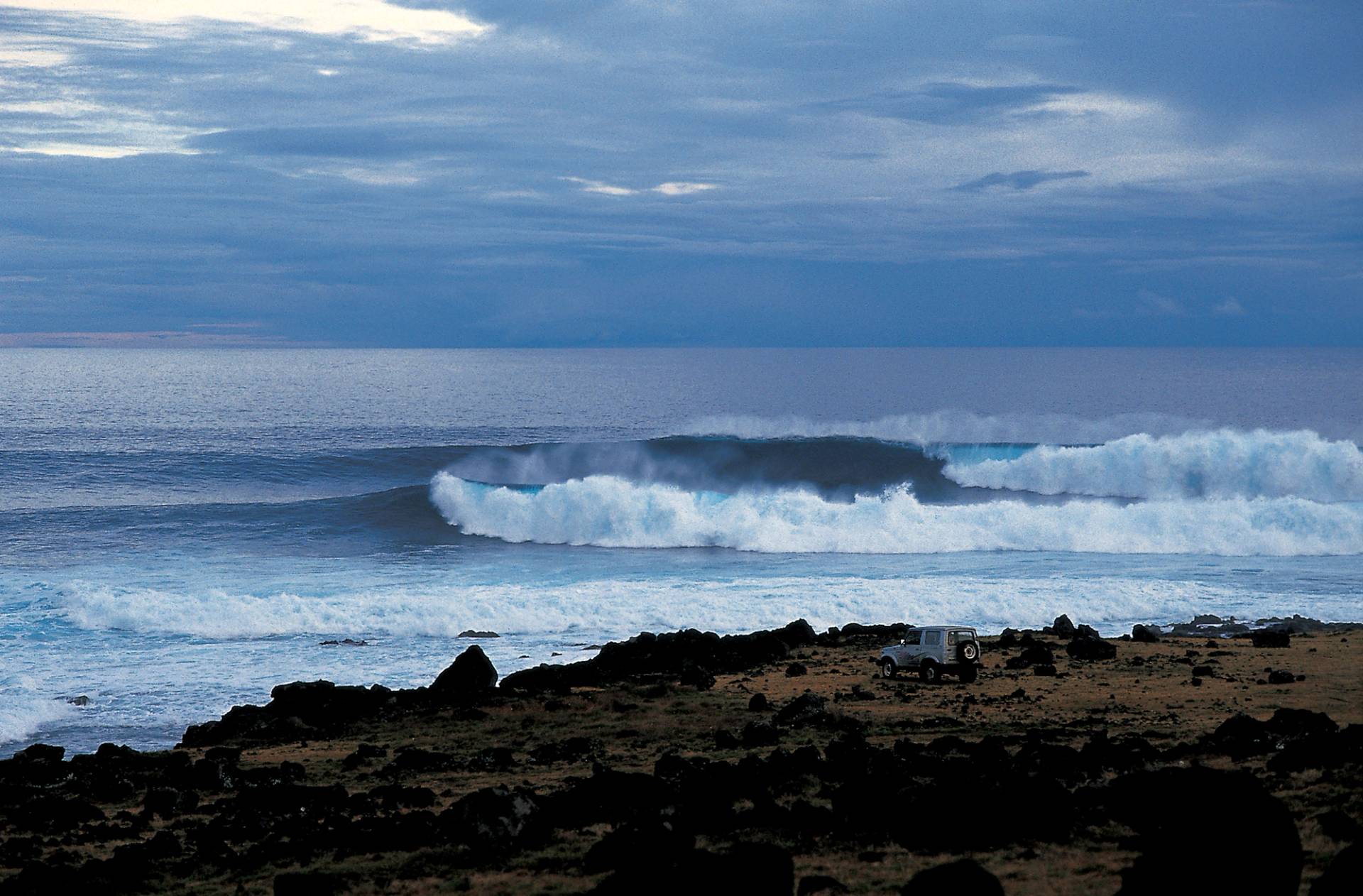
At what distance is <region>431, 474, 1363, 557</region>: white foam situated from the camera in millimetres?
39000

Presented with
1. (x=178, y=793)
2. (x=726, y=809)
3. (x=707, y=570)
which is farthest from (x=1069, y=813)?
(x=707, y=570)

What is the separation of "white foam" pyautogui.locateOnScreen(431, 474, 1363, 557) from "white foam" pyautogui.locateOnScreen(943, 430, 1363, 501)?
5.07m

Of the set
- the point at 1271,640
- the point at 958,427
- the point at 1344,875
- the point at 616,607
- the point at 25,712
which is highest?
the point at 958,427

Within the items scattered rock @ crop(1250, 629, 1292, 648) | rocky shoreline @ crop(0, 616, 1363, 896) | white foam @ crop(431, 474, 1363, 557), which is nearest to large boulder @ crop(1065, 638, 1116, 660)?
rocky shoreline @ crop(0, 616, 1363, 896)

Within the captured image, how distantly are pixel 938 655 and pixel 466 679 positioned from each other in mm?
7306

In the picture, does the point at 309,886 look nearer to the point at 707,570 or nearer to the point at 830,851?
the point at 830,851

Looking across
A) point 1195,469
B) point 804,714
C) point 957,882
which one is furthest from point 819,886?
point 1195,469

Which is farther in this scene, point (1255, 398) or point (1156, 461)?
point (1255, 398)

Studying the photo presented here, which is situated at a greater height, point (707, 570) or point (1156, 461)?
point (1156, 461)

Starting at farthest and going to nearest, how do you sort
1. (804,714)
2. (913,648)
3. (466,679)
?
(913,648), (466,679), (804,714)

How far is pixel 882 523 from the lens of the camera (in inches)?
1634

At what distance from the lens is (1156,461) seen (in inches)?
2015

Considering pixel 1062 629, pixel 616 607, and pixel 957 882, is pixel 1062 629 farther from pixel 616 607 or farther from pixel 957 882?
pixel 957 882

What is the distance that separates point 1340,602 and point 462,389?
87.8 m
